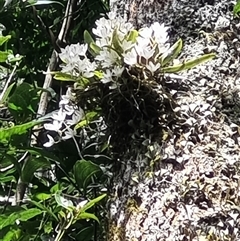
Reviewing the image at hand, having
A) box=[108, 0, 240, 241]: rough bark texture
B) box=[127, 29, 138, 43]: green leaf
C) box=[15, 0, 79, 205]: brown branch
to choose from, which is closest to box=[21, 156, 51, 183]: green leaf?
box=[15, 0, 79, 205]: brown branch

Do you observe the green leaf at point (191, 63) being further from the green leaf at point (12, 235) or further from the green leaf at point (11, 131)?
the green leaf at point (12, 235)

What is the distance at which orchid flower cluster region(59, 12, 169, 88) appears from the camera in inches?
35.7

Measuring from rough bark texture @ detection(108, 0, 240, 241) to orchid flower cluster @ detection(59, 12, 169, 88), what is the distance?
74mm

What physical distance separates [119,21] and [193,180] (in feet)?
0.92

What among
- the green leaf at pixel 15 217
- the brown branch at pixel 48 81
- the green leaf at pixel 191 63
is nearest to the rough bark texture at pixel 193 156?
the green leaf at pixel 191 63

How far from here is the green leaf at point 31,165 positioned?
1066 millimetres

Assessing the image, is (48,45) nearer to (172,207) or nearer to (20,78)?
(20,78)

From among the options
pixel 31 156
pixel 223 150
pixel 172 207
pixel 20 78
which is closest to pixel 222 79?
pixel 223 150

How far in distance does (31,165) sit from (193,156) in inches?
13.4

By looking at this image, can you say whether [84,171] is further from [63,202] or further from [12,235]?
[12,235]

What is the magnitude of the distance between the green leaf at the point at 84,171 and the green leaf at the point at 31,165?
66mm

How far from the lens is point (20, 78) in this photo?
63.7 inches

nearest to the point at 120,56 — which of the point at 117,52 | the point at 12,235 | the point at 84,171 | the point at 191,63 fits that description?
the point at 117,52

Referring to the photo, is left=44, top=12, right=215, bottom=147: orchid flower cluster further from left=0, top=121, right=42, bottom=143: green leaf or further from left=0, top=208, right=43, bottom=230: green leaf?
left=0, top=208, right=43, bottom=230: green leaf
